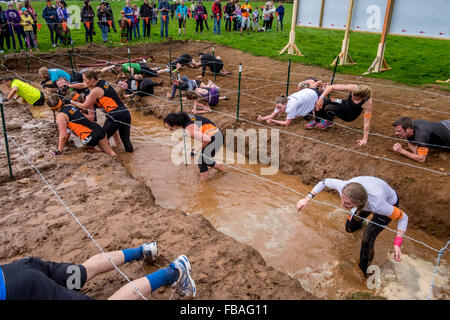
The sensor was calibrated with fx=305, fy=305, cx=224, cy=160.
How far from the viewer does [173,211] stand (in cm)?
455

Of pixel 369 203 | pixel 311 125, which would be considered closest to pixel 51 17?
pixel 311 125

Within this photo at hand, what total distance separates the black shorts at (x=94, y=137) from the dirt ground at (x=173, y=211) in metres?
0.25

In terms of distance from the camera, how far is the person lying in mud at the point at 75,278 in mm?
2223

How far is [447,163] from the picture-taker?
4906mm

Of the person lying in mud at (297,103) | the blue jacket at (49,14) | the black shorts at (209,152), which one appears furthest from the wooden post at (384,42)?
the blue jacket at (49,14)

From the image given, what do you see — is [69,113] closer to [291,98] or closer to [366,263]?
[291,98]

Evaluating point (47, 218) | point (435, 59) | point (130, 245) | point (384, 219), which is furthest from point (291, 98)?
point (435, 59)

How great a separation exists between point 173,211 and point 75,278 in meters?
1.88

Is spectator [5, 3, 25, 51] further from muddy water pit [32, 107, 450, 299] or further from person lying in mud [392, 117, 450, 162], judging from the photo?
person lying in mud [392, 117, 450, 162]

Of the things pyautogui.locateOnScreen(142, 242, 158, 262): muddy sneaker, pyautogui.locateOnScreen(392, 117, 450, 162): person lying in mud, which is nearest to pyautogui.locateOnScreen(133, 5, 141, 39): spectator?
pyautogui.locateOnScreen(392, 117, 450, 162): person lying in mud

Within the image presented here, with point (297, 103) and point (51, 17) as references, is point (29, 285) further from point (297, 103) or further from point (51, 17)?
point (51, 17)

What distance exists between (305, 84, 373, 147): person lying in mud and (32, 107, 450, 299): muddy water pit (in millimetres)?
1371

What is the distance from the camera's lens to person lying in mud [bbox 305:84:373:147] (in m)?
5.32

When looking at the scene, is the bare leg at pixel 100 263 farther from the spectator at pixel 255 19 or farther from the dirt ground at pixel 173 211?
the spectator at pixel 255 19
